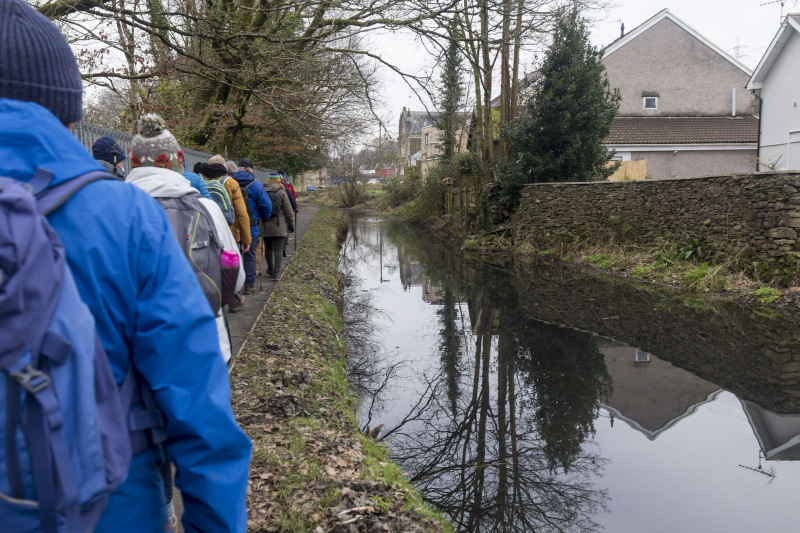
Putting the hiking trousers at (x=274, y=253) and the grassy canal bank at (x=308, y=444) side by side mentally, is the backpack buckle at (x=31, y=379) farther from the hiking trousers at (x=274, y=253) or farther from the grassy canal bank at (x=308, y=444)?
the hiking trousers at (x=274, y=253)

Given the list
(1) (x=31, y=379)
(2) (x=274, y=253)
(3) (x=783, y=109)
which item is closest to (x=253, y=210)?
(2) (x=274, y=253)

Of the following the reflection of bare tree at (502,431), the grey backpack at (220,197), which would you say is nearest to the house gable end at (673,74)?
the reflection of bare tree at (502,431)

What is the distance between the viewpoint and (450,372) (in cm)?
803

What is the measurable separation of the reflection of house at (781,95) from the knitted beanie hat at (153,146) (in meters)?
23.2

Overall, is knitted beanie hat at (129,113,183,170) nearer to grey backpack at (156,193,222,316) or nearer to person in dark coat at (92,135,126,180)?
grey backpack at (156,193,222,316)

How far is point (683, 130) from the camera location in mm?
27984

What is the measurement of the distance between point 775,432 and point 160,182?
5744mm

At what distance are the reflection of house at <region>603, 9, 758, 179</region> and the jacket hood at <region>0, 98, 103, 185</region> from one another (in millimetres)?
28693

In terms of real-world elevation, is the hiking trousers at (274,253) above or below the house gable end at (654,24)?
below

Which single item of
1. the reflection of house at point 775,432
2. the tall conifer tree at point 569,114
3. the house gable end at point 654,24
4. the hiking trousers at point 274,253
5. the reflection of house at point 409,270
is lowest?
the reflection of house at point 409,270

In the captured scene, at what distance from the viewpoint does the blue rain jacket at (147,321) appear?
4.84 ft

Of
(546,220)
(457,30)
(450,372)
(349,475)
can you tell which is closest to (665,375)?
(450,372)

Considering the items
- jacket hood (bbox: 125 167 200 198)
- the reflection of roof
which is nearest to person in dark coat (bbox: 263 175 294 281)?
jacket hood (bbox: 125 167 200 198)

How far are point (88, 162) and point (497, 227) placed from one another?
65.7 feet
